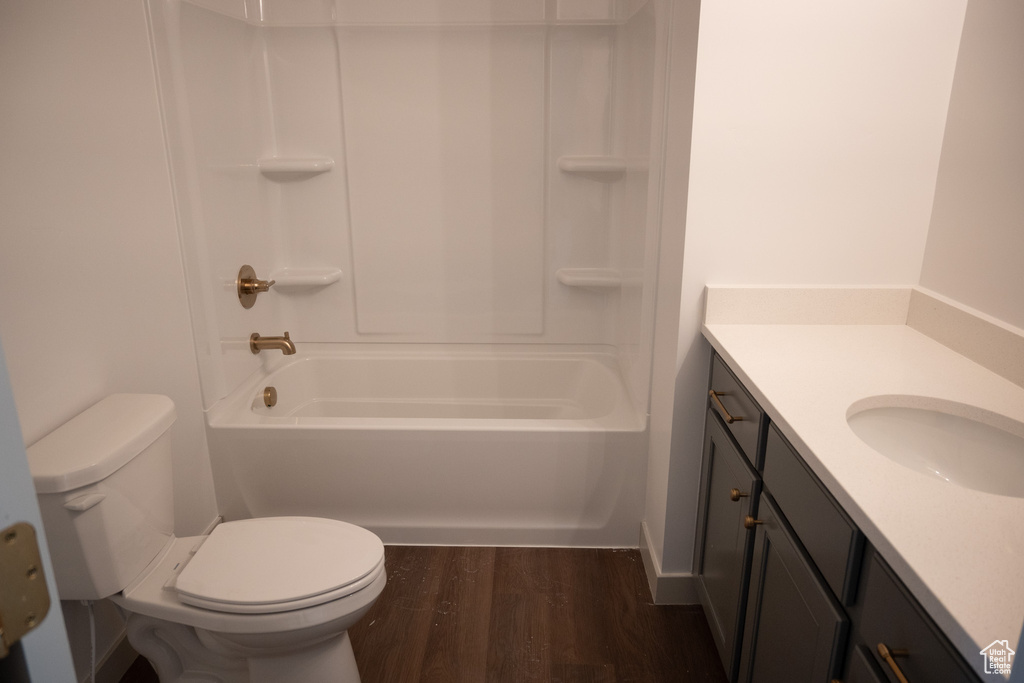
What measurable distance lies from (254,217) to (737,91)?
1812 mm

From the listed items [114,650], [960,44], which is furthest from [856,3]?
[114,650]

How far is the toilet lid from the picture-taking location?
5.14 ft

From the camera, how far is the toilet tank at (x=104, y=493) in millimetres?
1482

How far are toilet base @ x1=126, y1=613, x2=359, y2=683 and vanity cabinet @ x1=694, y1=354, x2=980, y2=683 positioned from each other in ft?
3.05

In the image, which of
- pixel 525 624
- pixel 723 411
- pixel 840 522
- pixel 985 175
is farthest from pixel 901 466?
pixel 525 624

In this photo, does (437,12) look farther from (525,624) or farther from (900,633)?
(900,633)

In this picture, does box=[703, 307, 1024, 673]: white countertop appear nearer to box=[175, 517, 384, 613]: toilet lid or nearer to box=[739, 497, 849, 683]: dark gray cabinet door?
box=[739, 497, 849, 683]: dark gray cabinet door

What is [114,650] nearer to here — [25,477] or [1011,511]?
[25,477]

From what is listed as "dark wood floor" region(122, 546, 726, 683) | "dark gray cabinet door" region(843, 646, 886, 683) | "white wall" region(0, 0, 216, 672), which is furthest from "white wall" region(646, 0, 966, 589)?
"white wall" region(0, 0, 216, 672)

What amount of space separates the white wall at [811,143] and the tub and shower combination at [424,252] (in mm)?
351

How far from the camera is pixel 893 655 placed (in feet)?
3.06

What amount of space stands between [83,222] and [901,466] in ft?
6.18

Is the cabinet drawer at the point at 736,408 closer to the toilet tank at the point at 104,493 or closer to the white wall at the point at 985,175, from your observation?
the white wall at the point at 985,175

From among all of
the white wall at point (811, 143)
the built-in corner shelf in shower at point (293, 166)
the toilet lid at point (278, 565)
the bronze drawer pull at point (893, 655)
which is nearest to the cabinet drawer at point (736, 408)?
the white wall at point (811, 143)
